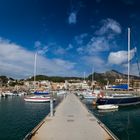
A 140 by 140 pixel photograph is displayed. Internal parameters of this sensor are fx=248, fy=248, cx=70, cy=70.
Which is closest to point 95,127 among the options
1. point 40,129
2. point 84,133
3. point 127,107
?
point 84,133

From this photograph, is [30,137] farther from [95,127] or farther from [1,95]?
[1,95]

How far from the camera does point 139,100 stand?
54438mm

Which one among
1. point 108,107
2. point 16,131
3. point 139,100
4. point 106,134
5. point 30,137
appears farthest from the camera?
point 139,100

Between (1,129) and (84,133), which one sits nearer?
(84,133)

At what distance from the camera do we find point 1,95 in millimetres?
93562

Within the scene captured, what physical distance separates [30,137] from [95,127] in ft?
18.9

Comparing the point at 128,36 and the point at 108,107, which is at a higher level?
the point at 128,36

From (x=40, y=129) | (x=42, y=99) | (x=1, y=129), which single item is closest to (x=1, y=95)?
(x=42, y=99)

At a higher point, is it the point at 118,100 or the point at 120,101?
the point at 118,100

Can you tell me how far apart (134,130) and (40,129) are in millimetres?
11564

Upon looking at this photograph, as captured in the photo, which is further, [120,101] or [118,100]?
[120,101]

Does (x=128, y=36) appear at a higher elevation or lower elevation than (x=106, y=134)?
higher

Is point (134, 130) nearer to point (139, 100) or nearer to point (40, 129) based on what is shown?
point (40, 129)

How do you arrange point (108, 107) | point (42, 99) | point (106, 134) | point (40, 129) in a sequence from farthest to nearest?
point (42, 99) → point (108, 107) → point (40, 129) → point (106, 134)
